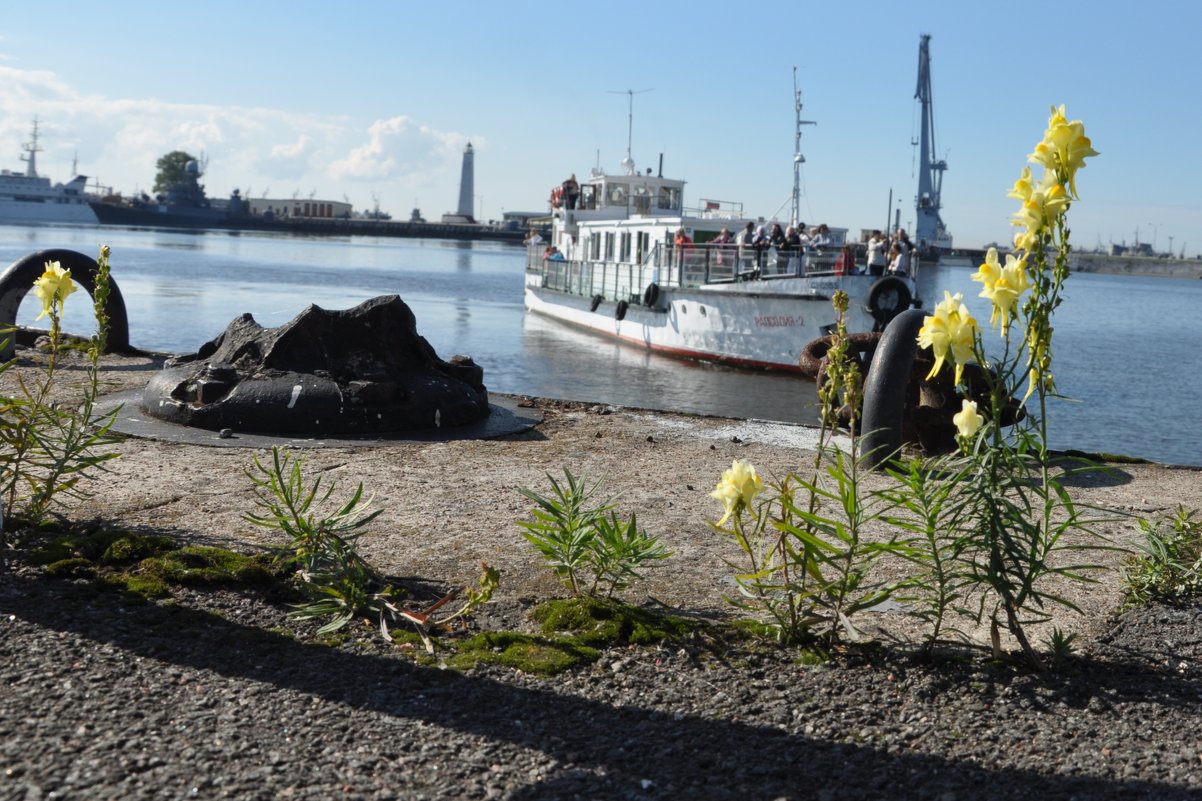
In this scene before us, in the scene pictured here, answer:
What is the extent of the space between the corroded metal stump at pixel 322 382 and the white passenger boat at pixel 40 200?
126 m

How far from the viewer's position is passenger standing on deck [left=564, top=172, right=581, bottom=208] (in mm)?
35250

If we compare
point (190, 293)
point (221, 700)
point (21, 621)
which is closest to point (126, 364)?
point (21, 621)

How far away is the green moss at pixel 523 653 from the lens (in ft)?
11.0

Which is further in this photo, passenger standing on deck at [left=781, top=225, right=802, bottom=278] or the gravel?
passenger standing on deck at [left=781, top=225, right=802, bottom=278]

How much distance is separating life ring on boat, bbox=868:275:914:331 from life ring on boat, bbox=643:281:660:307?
6.75 metres

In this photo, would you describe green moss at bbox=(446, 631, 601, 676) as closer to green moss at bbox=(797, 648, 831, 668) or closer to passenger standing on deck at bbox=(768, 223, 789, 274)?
green moss at bbox=(797, 648, 831, 668)

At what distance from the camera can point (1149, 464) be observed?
23.1ft

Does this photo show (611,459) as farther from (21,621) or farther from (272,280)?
(272,280)

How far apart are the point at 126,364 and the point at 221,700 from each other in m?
7.54

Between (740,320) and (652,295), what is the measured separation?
132 inches

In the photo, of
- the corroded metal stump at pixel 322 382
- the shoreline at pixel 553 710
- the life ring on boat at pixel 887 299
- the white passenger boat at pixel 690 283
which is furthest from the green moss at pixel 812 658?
the life ring on boat at pixel 887 299

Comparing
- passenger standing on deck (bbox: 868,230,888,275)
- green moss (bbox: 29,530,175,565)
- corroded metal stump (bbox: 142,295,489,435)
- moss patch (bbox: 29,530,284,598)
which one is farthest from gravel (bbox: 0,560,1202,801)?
passenger standing on deck (bbox: 868,230,888,275)

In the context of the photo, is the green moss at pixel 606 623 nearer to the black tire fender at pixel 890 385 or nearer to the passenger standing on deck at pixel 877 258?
the black tire fender at pixel 890 385

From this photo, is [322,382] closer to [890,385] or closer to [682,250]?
[890,385]
